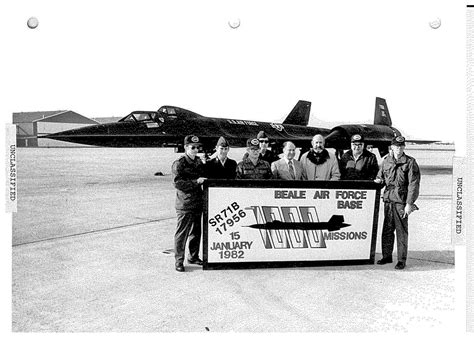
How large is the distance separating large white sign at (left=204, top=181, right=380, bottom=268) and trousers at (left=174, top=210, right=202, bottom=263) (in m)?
0.31

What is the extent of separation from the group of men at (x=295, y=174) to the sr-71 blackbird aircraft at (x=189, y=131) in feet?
19.1

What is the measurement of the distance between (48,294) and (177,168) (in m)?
1.93

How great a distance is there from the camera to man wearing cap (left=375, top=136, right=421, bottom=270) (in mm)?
4938

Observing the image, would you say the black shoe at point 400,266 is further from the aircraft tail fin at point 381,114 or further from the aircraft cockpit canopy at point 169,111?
the aircraft tail fin at point 381,114

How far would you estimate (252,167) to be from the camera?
5215 mm

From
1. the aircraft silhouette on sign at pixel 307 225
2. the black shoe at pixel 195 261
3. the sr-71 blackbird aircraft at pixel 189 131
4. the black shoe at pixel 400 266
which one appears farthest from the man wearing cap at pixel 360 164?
the sr-71 blackbird aircraft at pixel 189 131

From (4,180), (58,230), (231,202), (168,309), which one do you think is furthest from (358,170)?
(58,230)

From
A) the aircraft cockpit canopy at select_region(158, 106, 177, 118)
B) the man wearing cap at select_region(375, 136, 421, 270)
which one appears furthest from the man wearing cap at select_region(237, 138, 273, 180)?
the aircraft cockpit canopy at select_region(158, 106, 177, 118)

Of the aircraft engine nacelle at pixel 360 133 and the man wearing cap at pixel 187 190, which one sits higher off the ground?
the aircraft engine nacelle at pixel 360 133

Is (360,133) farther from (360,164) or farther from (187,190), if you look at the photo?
(187,190)

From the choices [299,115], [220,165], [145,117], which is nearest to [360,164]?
[220,165]

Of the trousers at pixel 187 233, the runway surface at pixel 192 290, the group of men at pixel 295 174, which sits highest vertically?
the group of men at pixel 295 174

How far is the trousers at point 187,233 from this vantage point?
4871mm

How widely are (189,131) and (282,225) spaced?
31.1 feet
